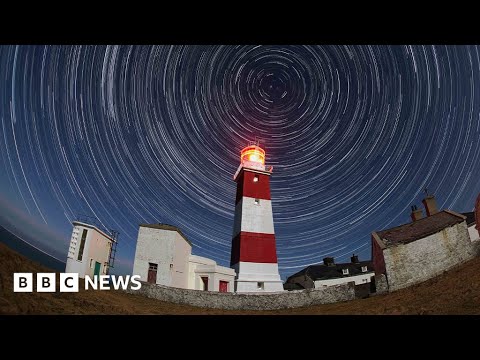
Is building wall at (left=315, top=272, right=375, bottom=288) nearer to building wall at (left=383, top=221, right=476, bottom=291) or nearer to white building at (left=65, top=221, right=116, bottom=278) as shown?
building wall at (left=383, top=221, right=476, bottom=291)

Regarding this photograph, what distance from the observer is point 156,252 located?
68.3 ft

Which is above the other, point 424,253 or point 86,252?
point 86,252

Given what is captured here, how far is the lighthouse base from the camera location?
19547 mm

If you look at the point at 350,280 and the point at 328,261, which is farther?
the point at 328,261

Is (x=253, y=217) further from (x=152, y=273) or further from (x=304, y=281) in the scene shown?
(x=304, y=281)

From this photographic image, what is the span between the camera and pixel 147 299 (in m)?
17.0

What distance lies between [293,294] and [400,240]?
25.0ft

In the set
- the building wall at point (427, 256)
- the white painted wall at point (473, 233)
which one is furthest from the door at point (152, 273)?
the white painted wall at point (473, 233)

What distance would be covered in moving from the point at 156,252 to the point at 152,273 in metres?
1.44

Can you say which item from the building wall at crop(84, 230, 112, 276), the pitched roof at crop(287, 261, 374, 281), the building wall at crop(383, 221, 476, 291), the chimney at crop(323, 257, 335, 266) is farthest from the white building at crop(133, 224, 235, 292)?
the chimney at crop(323, 257, 335, 266)

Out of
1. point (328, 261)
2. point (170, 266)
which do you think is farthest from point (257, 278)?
point (328, 261)

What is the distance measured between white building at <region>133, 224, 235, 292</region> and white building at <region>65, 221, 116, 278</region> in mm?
2818

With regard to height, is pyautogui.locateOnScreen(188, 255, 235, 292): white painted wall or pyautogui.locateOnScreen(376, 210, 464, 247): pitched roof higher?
pyautogui.locateOnScreen(376, 210, 464, 247): pitched roof
